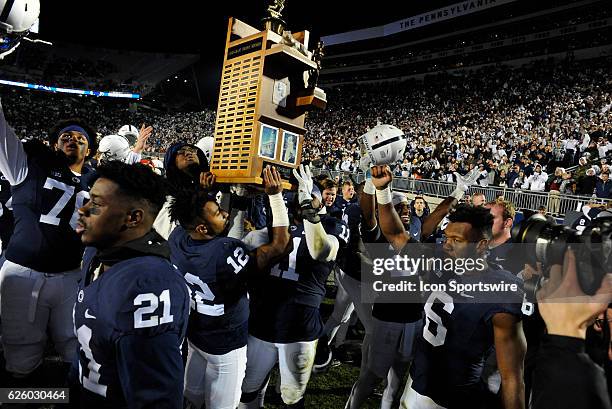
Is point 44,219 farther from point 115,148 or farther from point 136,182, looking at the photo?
point 115,148

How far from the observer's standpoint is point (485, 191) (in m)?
11.3

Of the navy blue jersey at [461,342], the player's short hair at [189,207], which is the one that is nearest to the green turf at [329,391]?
the navy blue jersey at [461,342]

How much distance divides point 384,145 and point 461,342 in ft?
4.18

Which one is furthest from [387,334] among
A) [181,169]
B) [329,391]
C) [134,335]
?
[134,335]

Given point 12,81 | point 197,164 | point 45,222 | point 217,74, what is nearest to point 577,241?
point 197,164

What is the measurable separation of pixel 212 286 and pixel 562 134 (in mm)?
15049

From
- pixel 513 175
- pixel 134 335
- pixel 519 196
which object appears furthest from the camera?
pixel 513 175

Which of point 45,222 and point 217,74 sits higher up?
point 217,74

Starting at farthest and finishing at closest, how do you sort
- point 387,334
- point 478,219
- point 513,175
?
point 513,175
point 387,334
point 478,219

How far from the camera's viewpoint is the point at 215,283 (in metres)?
2.27

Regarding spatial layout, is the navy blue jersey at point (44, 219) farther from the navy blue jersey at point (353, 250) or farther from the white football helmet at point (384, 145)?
the navy blue jersey at point (353, 250)

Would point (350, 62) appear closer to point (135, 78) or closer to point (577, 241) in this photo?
point (135, 78)

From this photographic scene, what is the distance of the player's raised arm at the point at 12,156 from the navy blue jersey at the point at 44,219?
0.24 feet

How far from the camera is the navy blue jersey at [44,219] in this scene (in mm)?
2619
